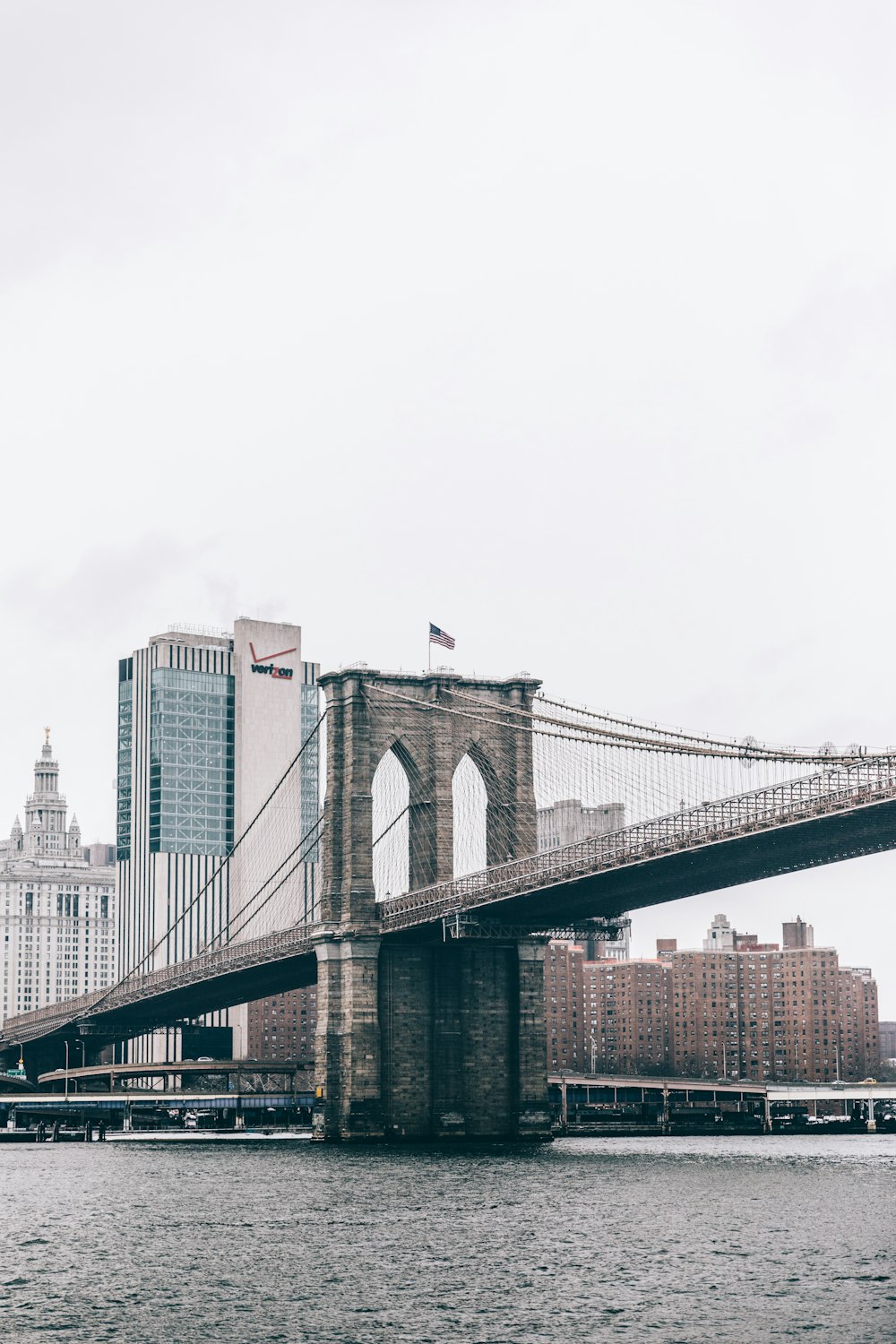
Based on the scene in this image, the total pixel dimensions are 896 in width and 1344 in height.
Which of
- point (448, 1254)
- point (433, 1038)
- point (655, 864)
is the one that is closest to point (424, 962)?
point (433, 1038)

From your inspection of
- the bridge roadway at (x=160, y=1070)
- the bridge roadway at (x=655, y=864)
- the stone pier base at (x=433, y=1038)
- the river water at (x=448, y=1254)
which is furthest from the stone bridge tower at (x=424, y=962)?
the bridge roadway at (x=160, y=1070)

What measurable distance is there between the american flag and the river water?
1034 inches

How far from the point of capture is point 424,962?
10594cm

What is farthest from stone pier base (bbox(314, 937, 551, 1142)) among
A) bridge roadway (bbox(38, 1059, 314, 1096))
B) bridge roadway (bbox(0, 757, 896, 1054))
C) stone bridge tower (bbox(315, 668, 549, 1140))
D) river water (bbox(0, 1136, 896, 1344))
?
bridge roadway (bbox(38, 1059, 314, 1096))

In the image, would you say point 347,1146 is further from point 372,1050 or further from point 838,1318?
point 838,1318

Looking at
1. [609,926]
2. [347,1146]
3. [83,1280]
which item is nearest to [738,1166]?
[609,926]

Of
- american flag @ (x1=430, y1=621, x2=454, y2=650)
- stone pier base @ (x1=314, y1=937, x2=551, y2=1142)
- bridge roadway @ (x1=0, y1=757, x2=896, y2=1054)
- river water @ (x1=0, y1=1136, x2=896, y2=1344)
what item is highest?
american flag @ (x1=430, y1=621, x2=454, y2=650)

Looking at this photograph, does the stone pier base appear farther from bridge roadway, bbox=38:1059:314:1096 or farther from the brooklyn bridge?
bridge roadway, bbox=38:1059:314:1096

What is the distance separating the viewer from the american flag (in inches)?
4104

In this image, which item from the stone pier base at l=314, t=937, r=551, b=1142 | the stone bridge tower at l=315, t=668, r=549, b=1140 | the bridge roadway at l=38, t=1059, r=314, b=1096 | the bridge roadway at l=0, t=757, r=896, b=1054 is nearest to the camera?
the bridge roadway at l=0, t=757, r=896, b=1054

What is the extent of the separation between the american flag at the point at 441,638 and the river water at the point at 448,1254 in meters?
26.3

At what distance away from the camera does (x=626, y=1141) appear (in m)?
128

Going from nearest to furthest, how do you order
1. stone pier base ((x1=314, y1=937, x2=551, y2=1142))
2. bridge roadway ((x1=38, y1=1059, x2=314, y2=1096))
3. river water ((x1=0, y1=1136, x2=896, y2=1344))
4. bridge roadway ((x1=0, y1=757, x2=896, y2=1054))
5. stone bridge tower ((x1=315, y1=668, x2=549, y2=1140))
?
river water ((x1=0, y1=1136, x2=896, y2=1344))
bridge roadway ((x1=0, y1=757, x2=896, y2=1054))
stone pier base ((x1=314, y1=937, x2=551, y2=1142))
stone bridge tower ((x1=315, y1=668, x2=549, y2=1140))
bridge roadway ((x1=38, y1=1059, x2=314, y2=1096))

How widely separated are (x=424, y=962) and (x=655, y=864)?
2198 centimetres
